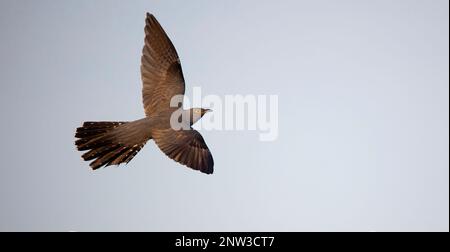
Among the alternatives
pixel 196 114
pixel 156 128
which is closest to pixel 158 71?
pixel 196 114

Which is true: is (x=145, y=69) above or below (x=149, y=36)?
below

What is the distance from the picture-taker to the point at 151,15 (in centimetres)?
1386

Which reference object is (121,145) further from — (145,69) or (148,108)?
(145,69)

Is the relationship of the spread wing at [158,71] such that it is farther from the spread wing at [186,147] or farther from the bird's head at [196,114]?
the spread wing at [186,147]

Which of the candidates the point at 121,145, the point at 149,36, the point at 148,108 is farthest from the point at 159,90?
the point at 121,145

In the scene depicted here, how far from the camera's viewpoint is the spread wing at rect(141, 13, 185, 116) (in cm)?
1385

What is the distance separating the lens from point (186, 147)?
41.4ft

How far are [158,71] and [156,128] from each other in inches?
91.1

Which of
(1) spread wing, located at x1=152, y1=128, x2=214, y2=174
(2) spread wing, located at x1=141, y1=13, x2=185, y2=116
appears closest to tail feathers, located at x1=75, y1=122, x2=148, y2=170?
(1) spread wing, located at x1=152, y1=128, x2=214, y2=174

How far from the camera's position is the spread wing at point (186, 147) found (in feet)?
39.8

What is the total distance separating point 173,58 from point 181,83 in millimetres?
811

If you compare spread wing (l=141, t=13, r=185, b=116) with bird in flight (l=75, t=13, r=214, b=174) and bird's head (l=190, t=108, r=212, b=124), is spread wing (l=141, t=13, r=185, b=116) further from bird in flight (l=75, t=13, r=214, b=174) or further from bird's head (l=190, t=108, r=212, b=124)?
bird's head (l=190, t=108, r=212, b=124)

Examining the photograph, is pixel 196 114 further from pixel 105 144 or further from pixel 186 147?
pixel 105 144

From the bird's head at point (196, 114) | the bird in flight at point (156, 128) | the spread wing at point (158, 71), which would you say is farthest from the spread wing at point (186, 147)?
the spread wing at point (158, 71)
